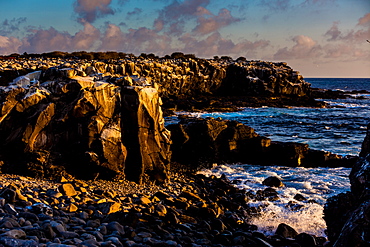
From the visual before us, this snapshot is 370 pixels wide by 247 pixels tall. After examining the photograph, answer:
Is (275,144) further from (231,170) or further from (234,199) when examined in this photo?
(234,199)

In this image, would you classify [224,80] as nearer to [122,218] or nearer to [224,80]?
[224,80]

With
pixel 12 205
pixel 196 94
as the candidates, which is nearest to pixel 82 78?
pixel 12 205

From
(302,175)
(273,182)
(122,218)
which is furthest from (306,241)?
(302,175)

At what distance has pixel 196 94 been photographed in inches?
2509

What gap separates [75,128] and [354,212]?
37.9 feet

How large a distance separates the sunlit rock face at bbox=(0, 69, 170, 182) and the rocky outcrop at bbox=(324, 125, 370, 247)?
9.09 meters

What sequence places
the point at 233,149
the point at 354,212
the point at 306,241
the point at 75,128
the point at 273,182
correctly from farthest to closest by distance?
the point at 233,149 < the point at 273,182 < the point at 75,128 < the point at 306,241 < the point at 354,212

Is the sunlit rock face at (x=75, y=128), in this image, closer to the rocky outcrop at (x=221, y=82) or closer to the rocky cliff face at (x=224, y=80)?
the rocky outcrop at (x=221, y=82)

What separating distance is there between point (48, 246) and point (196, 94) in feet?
192

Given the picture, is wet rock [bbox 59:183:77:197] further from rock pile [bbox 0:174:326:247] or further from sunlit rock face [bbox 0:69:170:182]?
sunlit rock face [bbox 0:69:170:182]

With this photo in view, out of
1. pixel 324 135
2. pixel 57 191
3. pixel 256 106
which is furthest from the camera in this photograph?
pixel 256 106

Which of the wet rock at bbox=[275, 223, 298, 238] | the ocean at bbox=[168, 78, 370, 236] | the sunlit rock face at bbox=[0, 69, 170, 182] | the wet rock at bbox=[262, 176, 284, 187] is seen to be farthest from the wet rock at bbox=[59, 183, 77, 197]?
the wet rock at bbox=[262, 176, 284, 187]

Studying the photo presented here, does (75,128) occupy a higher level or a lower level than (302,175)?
higher

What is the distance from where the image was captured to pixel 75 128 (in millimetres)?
14445
